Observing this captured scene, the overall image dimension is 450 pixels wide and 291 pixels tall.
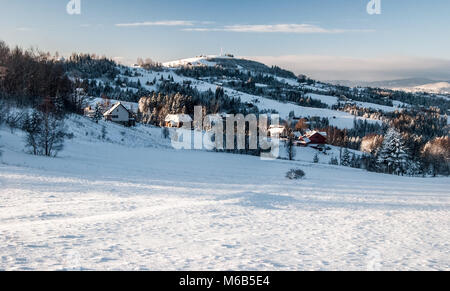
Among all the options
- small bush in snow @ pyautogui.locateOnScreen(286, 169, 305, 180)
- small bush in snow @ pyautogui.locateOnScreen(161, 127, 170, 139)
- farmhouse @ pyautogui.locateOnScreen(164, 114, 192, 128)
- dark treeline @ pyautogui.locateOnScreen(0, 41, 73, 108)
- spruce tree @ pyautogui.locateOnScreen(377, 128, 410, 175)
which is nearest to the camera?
small bush in snow @ pyautogui.locateOnScreen(286, 169, 305, 180)

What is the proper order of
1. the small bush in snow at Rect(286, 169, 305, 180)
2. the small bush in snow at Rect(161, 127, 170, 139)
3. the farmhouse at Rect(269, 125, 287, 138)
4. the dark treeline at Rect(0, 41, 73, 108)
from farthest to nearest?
the farmhouse at Rect(269, 125, 287, 138)
the small bush in snow at Rect(161, 127, 170, 139)
the dark treeline at Rect(0, 41, 73, 108)
the small bush in snow at Rect(286, 169, 305, 180)

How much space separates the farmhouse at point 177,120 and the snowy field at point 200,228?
211 feet

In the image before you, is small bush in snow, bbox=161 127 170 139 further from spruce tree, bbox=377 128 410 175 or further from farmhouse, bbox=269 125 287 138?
spruce tree, bbox=377 128 410 175

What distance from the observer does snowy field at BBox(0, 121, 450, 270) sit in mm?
6574

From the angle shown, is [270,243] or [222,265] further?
→ [270,243]

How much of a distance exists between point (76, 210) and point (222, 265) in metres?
7.30

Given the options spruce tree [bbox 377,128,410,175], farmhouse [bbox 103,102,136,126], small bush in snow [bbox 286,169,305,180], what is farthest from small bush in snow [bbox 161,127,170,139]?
spruce tree [bbox 377,128,410,175]

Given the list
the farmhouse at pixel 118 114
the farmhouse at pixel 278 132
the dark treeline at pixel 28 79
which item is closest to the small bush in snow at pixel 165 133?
the farmhouse at pixel 118 114

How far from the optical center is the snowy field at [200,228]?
6.57 meters

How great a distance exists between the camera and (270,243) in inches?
320

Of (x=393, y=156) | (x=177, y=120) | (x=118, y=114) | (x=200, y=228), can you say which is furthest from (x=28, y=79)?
(x=393, y=156)

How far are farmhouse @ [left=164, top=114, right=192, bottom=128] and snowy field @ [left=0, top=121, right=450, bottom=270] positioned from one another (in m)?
64.4

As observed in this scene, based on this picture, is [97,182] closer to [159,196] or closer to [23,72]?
[159,196]
